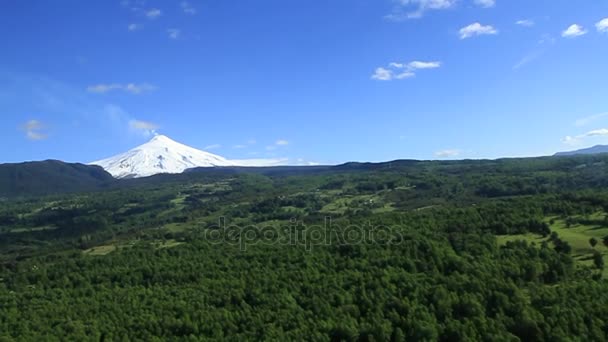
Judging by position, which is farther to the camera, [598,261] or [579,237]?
[579,237]

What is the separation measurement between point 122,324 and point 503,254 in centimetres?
6569

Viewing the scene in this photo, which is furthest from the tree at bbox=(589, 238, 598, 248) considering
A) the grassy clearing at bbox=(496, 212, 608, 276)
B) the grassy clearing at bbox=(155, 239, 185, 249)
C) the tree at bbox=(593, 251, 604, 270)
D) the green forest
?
the grassy clearing at bbox=(155, 239, 185, 249)

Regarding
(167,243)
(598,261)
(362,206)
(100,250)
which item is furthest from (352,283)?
(362,206)

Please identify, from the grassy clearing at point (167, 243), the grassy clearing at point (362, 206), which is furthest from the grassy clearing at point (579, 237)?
the grassy clearing at point (167, 243)

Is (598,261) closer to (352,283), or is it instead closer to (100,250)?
(352,283)

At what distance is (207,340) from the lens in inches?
2670

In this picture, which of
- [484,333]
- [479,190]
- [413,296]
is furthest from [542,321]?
[479,190]

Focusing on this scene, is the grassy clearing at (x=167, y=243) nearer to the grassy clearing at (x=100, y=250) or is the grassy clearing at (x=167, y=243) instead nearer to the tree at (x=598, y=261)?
the grassy clearing at (x=100, y=250)

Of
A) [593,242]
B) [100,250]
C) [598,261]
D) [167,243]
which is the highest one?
[593,242]

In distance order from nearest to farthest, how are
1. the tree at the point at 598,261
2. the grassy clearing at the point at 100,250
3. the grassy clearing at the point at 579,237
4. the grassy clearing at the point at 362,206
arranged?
the tree at the point at 598,261
the grassy clearing at the point at 579,237
the grassy clearing at the point at 100,250
the grassy clearing at the point at 362,206

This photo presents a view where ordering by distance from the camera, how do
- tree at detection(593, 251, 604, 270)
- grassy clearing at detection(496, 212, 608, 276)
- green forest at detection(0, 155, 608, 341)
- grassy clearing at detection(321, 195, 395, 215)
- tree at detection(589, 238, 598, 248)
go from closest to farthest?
green forest at detection(0, 155, 608, 341) → tree at detection(593, 251, 604, 270) → grassy clearing at detection(496, 212, 608, 276) → tree at detection(589, 238, 598, 248) → grassy clearing at detection(321, 195, 395, 215)

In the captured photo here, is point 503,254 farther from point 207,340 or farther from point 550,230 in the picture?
point 207,340

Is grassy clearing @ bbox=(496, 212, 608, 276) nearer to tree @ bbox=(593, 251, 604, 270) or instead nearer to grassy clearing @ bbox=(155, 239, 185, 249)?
tree @ bbox=(593, 251, 604, 270)

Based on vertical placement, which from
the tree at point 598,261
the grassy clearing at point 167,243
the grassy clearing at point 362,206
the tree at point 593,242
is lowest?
the grassy clearing at point 167,243
